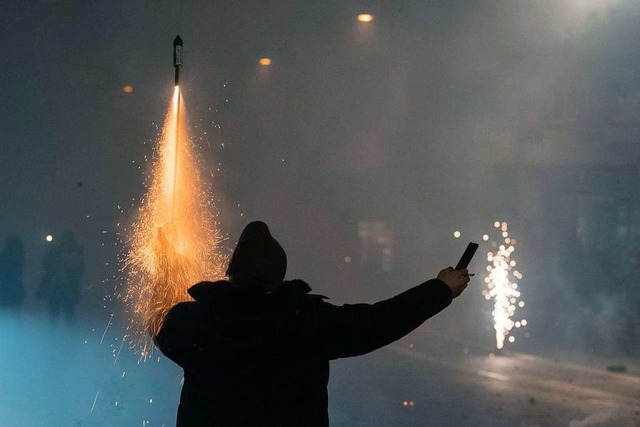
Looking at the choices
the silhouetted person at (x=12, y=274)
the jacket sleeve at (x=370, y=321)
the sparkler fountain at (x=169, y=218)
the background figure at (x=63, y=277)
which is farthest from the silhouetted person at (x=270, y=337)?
the silhouetted person at (x=12, y=274)

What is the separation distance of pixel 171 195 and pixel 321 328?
261 centimetres

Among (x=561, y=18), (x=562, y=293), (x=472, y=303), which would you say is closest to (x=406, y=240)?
(x=472, y=303)

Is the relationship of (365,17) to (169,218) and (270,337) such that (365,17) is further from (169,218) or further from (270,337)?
(270,337)

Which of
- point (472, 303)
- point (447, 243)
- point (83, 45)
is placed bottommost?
point (472, 303)

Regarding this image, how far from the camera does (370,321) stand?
2068 millimetres

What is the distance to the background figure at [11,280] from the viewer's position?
5.20 m

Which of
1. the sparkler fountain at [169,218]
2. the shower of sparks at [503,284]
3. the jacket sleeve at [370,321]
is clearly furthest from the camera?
the shower of sparks at [503,284]

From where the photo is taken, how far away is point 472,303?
217 inches

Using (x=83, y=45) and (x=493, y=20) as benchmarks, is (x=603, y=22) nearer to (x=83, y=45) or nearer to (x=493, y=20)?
(x=493, y=20)

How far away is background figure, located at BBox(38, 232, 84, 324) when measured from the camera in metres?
5.24

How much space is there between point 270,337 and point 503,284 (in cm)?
366

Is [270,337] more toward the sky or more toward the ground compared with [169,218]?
more toward the ground

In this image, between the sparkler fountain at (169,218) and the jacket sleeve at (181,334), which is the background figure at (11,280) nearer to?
the sparkler fountain at (169,218)

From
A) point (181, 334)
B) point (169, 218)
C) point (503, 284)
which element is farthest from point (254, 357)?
point (503, 284)
